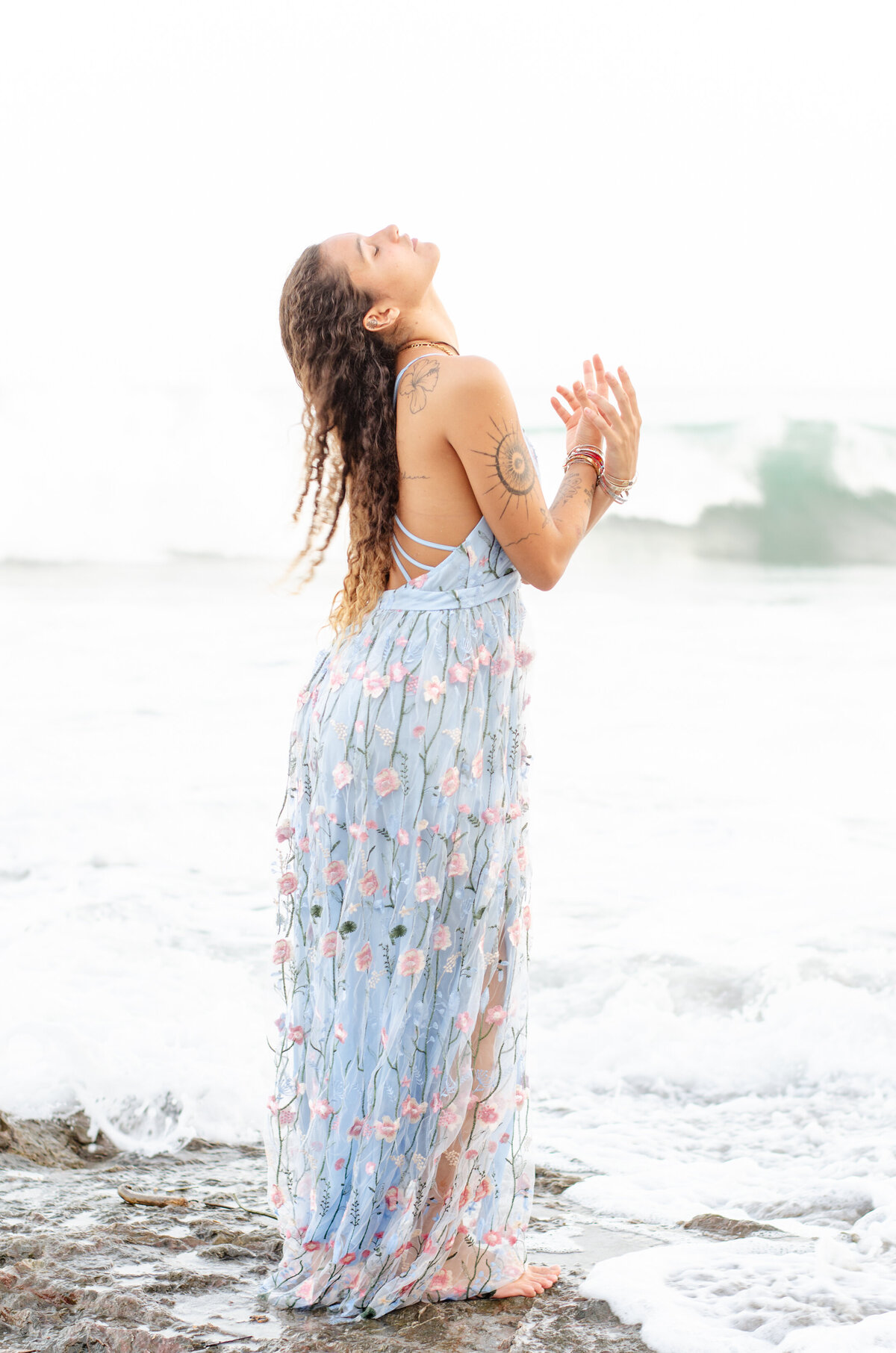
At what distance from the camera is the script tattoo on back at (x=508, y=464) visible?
2.07 m

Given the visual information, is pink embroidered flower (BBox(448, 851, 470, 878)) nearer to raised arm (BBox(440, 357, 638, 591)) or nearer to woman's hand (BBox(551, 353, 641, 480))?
raised arm (BBox(440, 357, 638, 591))

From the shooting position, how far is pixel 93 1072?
333 cm

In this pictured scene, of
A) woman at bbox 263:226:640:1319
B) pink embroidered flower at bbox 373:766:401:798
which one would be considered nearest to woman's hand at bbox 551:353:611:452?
woman at bbox 263:226:640:1319

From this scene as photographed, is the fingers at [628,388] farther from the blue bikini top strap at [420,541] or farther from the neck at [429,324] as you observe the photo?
the blue bikini top strap at [420,541]

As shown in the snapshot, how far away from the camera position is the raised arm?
2068 mm

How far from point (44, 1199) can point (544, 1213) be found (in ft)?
3.60

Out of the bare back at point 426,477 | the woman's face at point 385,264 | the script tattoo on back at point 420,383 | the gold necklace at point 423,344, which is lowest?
the bare back at point 426,477

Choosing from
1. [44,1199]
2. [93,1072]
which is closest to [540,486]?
[44,1199]

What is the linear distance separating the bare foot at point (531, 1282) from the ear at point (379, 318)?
173 cm

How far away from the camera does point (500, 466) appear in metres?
2.08

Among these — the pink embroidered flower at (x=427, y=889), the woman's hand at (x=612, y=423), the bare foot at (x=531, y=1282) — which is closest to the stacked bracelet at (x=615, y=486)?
the woman's hand at (x=612, y=423)

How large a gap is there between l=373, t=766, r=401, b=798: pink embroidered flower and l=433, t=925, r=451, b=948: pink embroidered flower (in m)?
0.26

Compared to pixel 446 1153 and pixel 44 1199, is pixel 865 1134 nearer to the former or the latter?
pixel 446 1153

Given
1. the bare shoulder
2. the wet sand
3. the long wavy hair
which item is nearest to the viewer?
the wet sand
